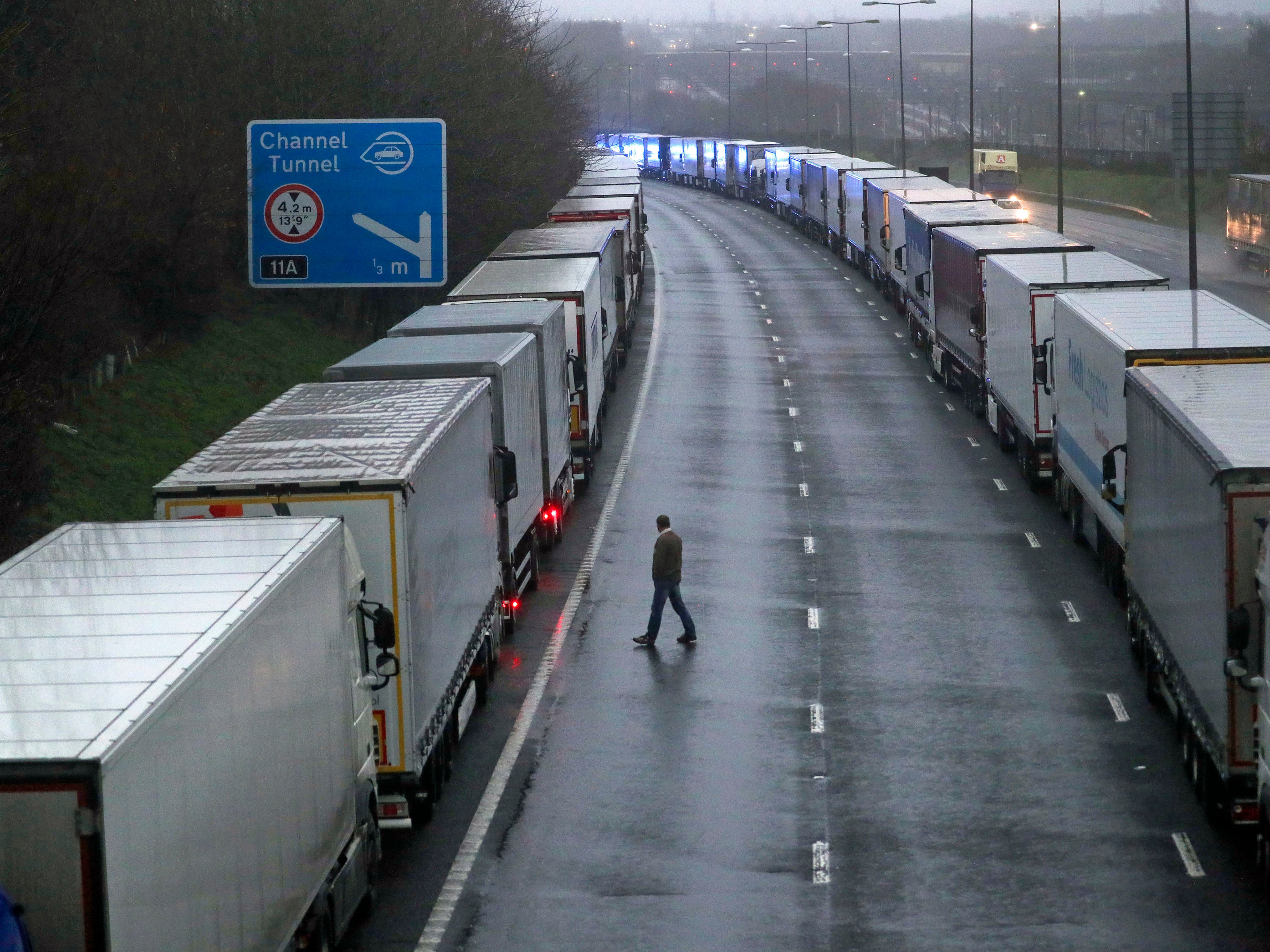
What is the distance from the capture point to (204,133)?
110 ft

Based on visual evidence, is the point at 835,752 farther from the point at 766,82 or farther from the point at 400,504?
the point at 766,82

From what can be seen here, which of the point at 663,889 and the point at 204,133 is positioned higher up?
the point at 204,133

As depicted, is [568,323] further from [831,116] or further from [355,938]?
[831,116]

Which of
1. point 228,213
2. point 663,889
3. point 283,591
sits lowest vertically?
point 663,889

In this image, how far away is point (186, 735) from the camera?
805 cm

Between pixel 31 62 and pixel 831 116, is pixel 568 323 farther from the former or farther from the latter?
pixel 831 116

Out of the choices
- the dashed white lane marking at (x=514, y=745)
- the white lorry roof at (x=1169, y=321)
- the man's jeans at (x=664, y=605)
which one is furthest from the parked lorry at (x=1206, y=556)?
the dashed white lane marking at (x=514, y=745)

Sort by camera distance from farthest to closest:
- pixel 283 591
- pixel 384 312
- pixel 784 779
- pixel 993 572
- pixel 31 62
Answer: pixel 384 312 < pixel 31 62 < pixel 993 572 < pixel 784 779 < pixel 283 591

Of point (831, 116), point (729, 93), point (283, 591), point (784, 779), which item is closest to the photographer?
point (283, 591)

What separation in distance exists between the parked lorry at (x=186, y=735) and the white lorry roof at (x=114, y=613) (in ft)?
0.05

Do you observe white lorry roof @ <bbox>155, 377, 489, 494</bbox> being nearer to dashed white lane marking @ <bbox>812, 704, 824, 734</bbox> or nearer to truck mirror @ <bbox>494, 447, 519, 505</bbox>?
truck mirror @ <bbox>494, 447, 519, 505</bbox>

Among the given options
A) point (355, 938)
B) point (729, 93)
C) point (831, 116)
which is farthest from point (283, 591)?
point (831, 116)

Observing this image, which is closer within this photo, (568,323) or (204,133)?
(568,323)

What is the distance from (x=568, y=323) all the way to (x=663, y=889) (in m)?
17.1
